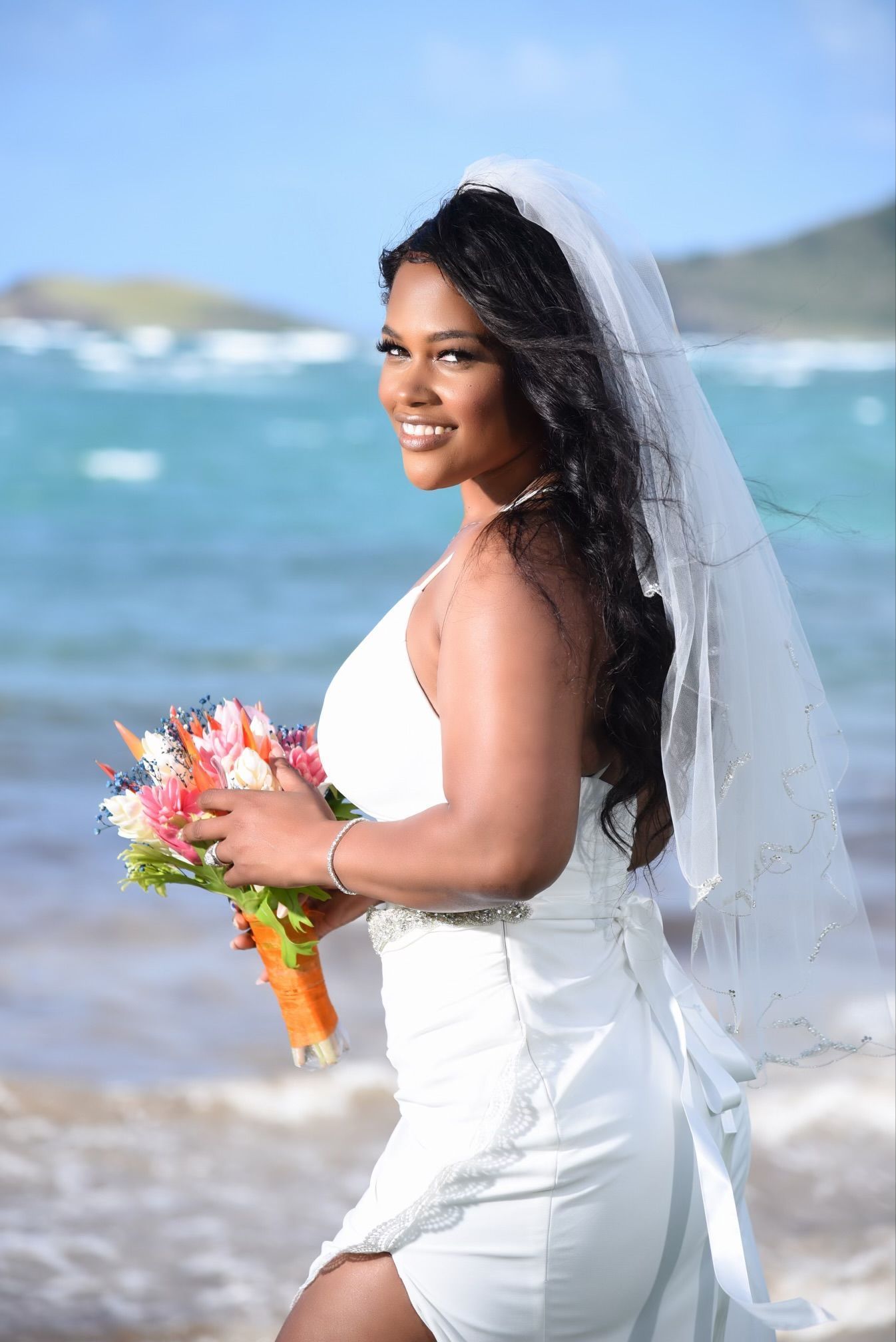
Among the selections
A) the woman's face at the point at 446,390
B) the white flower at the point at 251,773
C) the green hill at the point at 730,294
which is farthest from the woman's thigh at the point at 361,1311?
the green hill at the point at 730,294

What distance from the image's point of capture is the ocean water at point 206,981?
144 inches

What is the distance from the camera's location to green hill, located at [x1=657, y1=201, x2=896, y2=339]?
24359 mm

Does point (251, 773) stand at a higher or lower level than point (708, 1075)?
higher

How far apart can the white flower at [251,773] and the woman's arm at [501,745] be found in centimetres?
41

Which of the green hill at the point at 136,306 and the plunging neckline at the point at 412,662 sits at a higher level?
the green hill at the point at 136,306

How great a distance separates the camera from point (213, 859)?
1961 mm

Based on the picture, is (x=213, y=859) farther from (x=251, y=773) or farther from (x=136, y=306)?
(x=136, y=306)

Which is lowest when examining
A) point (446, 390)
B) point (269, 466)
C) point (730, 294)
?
point (446, 390)

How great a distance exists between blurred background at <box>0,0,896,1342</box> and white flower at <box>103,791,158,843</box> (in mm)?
914

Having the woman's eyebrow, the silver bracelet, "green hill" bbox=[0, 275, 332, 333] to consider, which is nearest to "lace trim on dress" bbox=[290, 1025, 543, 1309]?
the silver bracelet

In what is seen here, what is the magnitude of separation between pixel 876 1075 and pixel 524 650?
3.45m

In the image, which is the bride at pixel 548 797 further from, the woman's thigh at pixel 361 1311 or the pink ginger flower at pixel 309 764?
the pink ginger flower at pixel 309 764

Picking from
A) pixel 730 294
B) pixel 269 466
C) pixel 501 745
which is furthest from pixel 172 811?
pixel 730 294

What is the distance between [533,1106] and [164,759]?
29.9 inches
